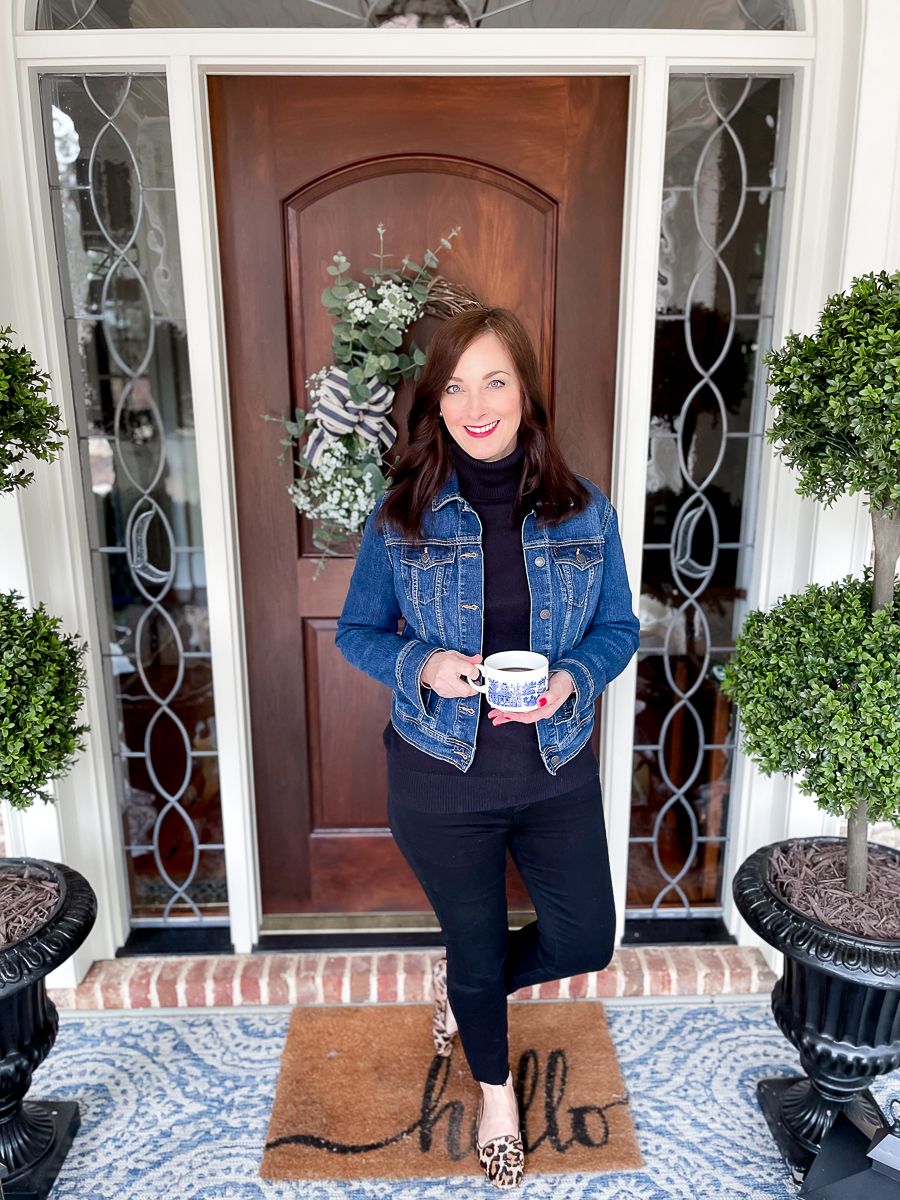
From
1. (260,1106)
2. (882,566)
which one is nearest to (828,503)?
(882,566)

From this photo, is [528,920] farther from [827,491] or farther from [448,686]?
[827,491]

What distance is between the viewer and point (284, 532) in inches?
83.5

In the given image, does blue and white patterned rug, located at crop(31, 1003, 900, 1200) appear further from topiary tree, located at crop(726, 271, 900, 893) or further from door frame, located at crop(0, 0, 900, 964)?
topiary tree, located at crop(726, 271, 900, 893)

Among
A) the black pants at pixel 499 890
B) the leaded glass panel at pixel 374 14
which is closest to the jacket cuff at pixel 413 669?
the black pants at pixel 499 890

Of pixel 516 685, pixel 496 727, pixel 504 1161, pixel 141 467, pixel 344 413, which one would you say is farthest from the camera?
pixel 141 467

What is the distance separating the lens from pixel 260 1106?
1.85m

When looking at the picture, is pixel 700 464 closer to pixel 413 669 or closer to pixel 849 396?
pixel 849 396

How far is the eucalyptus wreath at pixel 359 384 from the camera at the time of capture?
1.91 meters

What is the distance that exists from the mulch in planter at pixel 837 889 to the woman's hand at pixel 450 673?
2.65ft

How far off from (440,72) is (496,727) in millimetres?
1441

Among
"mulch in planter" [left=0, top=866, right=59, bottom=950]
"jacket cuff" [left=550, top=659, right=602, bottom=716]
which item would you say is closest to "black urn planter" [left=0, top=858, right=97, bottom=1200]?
"mulch in planter" [left=0, top=866, right=59, bottom=950]

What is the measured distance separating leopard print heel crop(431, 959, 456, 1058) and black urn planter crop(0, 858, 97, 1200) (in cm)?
79

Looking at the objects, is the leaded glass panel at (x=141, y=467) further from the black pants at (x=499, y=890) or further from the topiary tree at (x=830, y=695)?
the topiary tree at (x=830, y=695)

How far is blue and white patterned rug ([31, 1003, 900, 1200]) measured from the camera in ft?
5.46
